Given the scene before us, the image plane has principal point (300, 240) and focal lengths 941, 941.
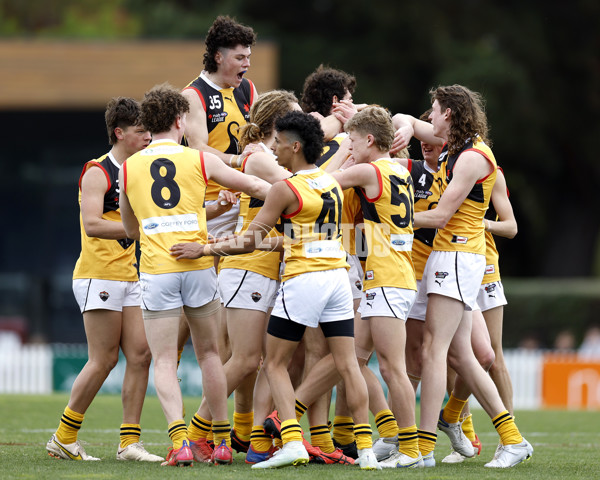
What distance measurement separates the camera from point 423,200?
7539mm

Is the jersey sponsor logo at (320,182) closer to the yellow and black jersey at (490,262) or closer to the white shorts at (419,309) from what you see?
the white shorts at (419,309)

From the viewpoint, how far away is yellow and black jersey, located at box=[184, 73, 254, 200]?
767 centimetres

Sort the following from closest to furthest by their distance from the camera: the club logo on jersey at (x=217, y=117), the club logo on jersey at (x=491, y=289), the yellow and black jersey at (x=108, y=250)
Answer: the yellow and black jersey at (x=108, y=250) < the club logo on jersey at (x=217, y=117) < the club logo on jersey at (x=491, y=289)

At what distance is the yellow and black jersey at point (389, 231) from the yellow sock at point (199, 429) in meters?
1.57

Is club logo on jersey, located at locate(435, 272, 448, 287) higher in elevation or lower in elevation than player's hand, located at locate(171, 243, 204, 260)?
lower

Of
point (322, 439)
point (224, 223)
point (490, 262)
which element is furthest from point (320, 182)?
point (490, 262)

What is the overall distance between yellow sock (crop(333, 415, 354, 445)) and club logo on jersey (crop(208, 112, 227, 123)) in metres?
2.56

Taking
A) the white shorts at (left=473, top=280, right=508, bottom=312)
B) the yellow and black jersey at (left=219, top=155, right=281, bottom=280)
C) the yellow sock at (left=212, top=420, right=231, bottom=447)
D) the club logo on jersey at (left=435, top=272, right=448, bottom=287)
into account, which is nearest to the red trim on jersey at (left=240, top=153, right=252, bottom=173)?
the yellow and black jersey at (left=219, top=155, right=281, bottom=280)

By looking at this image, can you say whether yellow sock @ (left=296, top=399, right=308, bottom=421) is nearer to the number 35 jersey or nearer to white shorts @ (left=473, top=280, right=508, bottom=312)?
the number 35 jersey

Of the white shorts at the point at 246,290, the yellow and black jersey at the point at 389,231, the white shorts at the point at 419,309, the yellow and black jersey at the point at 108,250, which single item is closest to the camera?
the yellow and black jersey at the point at 389,231

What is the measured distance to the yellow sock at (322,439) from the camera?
687cm

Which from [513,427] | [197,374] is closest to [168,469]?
[513,427]

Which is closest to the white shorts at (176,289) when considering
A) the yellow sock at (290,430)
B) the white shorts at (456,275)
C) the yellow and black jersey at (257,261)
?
the yellow and black jersey at (257,261)

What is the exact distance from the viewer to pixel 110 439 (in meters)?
8.56
